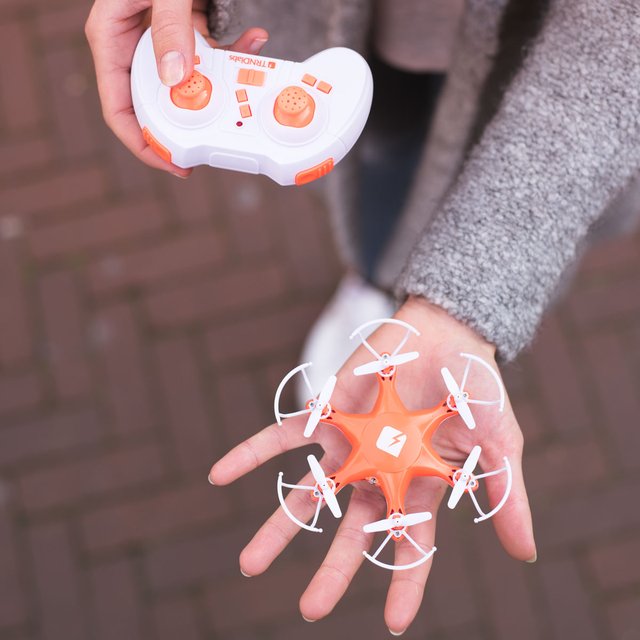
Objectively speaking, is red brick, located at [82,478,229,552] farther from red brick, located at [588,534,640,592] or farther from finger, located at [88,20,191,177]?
finger, located at [88,20,191,177]

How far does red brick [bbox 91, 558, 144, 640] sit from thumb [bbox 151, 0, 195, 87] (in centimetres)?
126

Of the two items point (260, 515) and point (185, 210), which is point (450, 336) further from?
point (185, 210)

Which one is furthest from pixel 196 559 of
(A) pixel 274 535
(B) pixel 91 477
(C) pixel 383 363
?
(C) pixel 383 363

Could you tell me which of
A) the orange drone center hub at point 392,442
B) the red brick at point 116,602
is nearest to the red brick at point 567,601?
the red brick at point 116,602

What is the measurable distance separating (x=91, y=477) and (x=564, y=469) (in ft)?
3.70

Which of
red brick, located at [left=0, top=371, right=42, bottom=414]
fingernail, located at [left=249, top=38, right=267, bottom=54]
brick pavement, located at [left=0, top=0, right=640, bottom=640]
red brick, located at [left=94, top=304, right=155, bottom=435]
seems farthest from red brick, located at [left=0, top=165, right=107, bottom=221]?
fingernail, located at [left=249, top=38, right=267, bottom=54]

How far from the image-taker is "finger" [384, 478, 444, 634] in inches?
32.7

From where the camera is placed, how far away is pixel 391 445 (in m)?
0.86

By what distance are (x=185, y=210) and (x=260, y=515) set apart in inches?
31.5

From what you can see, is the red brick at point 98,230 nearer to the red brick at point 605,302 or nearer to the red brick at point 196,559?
the red brick at point 196,559

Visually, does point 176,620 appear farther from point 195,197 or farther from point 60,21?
point 60,21

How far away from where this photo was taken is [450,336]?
0.87m

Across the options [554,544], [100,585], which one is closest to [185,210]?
[100,585]

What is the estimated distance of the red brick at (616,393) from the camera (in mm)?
1795
